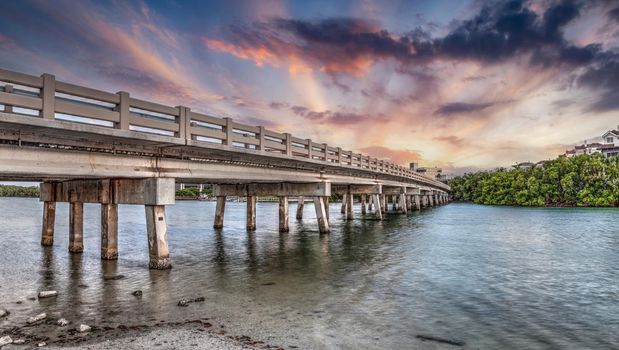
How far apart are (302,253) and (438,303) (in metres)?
10.5

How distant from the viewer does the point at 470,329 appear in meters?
9.50

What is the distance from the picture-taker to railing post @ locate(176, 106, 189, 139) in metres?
14.9

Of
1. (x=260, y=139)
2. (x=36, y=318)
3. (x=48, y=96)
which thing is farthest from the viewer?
(x=260, y=139)

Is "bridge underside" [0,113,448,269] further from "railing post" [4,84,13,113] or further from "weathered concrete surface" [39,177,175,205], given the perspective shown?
"railing post" [4,84,13,113]

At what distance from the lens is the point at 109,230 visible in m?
17.2

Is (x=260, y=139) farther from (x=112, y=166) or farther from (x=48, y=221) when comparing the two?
(x=48, y=221)

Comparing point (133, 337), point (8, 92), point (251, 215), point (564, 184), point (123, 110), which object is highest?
point (123, 110)

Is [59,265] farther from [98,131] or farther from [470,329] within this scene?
[470,329]

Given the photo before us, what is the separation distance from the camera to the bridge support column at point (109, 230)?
1655cm

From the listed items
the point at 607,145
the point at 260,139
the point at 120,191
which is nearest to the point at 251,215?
the point at 260,139

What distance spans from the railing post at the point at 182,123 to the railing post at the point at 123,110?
2.17 meters

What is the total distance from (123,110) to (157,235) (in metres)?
4.92

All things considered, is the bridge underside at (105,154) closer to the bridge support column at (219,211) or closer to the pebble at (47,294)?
the pebble at (47,294)

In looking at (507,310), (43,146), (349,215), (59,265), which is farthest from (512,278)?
(349,215)
